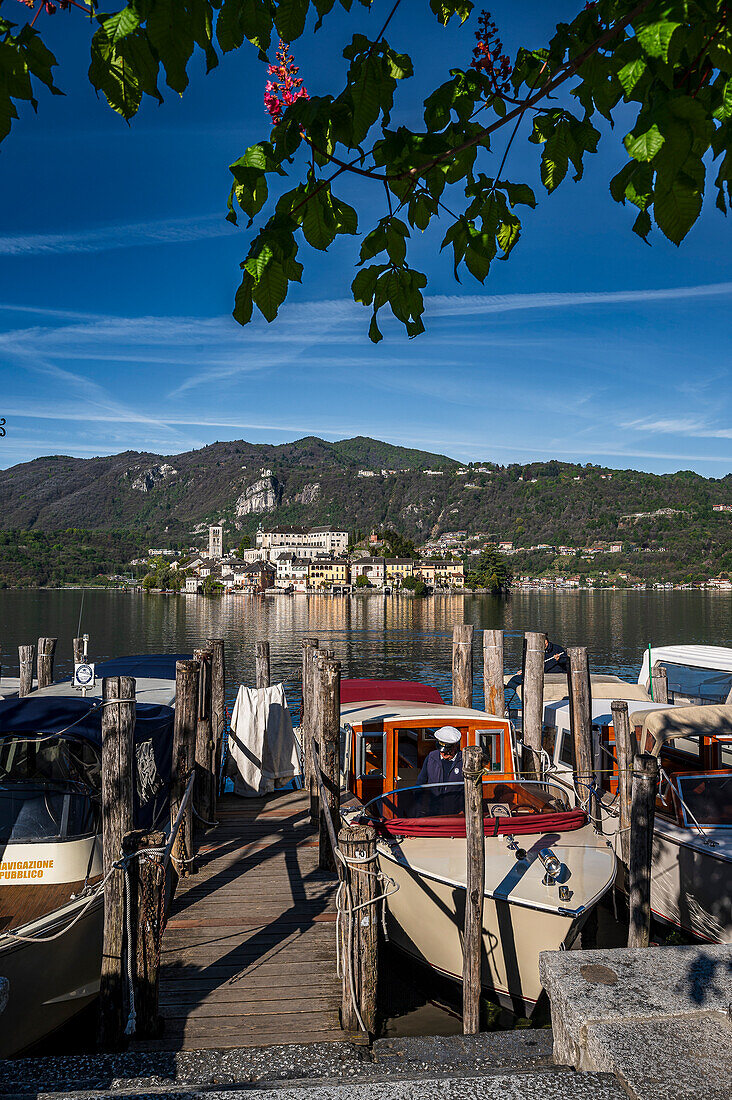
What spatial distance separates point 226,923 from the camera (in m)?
7.68

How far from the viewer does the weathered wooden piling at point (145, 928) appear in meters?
5.65

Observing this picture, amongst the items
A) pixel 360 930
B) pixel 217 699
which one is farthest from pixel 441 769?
pixel 217 699

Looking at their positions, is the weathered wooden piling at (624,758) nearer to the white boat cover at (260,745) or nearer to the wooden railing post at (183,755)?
the wooden railing post at (183,755)

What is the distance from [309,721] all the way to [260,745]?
209cm

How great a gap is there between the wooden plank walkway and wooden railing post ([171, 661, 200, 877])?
14.0 inches

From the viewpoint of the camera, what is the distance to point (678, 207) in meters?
1.83

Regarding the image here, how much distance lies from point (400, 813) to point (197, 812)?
3352 millimetres

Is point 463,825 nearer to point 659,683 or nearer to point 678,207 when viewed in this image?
point 678,207

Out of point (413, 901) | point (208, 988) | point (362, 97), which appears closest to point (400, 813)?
point (413, 901)

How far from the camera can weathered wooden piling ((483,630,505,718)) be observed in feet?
46.0

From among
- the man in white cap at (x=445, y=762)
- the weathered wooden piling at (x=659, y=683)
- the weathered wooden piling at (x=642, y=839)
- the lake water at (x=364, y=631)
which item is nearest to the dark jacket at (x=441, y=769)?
the man in white cap at (x=445, y=762)

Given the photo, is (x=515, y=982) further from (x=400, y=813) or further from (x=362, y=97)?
(x=362, y=97)

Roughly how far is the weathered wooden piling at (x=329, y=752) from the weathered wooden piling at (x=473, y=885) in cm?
215

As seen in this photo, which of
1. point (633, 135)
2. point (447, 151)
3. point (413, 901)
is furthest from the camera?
point (413, 901)
